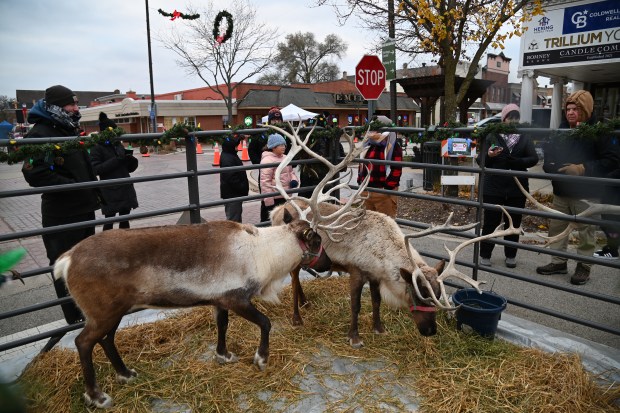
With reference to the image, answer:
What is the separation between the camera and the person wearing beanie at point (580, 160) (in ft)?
12.9

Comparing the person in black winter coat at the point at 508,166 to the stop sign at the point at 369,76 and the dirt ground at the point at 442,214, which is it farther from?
the dirt ground at the point at 442,214

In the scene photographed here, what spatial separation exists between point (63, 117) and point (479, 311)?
4.27 meters

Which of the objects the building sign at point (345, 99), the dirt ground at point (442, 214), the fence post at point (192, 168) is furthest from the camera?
the building sign at point (345, 99)

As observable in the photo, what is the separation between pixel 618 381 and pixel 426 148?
29.5ft

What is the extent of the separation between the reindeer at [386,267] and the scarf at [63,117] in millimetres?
2319

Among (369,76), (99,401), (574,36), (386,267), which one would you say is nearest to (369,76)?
(369,76)

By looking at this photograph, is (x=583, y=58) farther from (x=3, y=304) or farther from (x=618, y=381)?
(x=3, y=304)

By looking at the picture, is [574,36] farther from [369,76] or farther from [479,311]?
[479,311]

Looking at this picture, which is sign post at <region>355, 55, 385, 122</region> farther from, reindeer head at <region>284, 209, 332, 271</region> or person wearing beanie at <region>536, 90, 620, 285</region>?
reindeer head at <region>284, 209, 332, 271</region>

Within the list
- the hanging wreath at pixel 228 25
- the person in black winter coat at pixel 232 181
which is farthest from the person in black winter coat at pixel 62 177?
the hanging wreath at pixel 228 25

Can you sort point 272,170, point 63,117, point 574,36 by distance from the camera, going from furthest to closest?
1. point 574,36
2. point 272,170
3. point 63,117

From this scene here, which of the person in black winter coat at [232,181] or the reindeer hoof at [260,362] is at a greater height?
the person in black winter coat at [232,181]

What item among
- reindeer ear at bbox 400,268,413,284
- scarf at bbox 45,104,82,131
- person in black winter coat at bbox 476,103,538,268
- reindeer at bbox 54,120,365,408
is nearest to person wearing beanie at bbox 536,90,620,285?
person in black winter coat at bbox 476,103,538,268

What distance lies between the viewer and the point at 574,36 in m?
12.1
